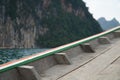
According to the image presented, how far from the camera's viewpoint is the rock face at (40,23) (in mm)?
126125

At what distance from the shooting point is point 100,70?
22.8 feet

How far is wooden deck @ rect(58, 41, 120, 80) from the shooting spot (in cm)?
627

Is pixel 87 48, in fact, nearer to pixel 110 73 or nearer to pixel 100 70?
pixel 100 70

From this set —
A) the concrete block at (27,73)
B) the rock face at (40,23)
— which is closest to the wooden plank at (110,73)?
the concrete block at (27,73)

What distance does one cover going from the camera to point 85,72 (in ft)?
22.2

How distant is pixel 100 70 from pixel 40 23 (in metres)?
150

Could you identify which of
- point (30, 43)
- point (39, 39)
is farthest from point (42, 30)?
point (30, 43)

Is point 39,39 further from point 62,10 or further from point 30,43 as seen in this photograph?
point 62,10

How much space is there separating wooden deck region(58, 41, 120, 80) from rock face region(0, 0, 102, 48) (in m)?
111

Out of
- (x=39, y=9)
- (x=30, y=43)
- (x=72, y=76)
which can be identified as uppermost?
(x=39, y=9)

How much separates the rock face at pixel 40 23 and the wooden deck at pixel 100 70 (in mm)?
110589

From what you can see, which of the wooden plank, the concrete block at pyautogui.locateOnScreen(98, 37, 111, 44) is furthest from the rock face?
the wooden plank

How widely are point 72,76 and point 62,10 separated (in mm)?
172835

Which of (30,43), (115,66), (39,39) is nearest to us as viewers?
(115,66)
